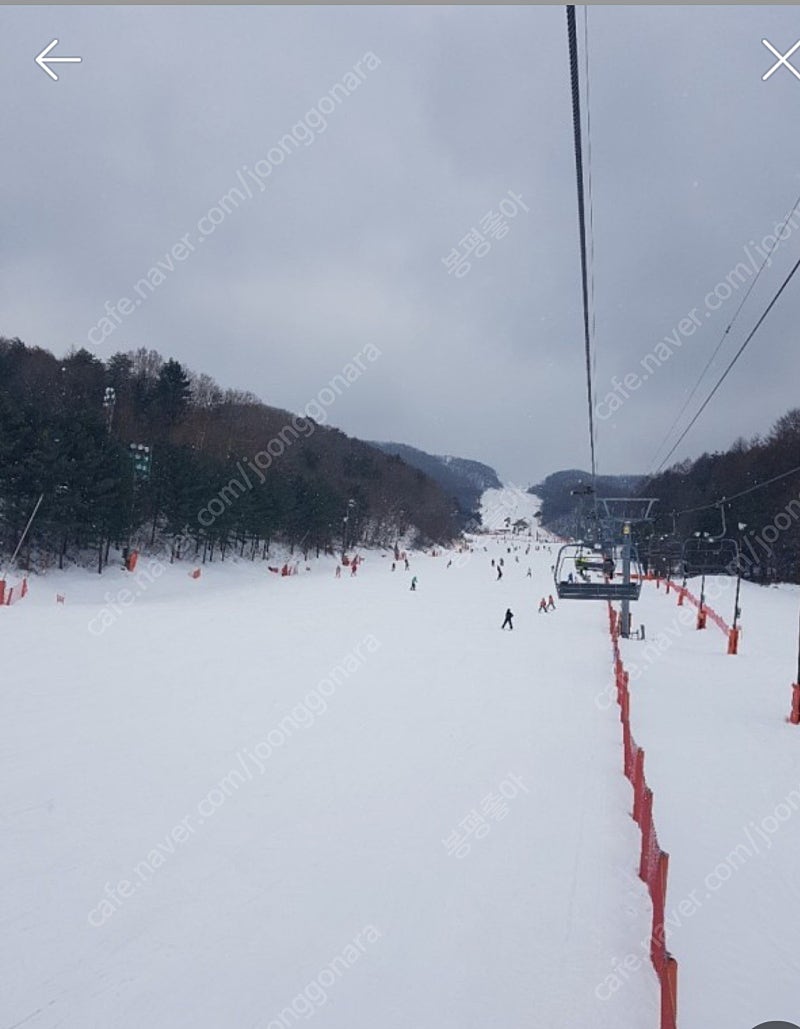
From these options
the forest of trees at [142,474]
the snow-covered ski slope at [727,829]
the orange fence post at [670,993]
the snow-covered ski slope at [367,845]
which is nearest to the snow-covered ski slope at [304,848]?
the snow-covered ski slope at [367,845]

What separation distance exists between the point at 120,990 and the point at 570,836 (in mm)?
5351

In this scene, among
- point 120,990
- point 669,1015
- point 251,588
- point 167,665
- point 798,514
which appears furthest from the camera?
point 798,514

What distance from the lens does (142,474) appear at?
36438 millimetres

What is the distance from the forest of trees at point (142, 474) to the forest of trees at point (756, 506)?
32.4 meters

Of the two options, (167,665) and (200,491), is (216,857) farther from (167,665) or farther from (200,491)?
(200,491)

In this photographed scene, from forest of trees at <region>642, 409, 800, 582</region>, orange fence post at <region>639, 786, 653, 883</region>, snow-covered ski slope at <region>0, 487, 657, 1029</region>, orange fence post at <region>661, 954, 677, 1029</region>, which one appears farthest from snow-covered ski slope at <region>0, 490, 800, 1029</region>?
forest of trees at <region>642, 409, 800, 582</region>

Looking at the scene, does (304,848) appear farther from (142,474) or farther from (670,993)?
(142,474)

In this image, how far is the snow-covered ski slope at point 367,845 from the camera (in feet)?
17.5

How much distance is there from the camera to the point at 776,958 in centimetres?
598

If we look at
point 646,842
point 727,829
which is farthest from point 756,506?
point 646,842

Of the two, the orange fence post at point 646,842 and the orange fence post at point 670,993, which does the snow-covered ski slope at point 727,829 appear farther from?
the orange fence post at point 670,993

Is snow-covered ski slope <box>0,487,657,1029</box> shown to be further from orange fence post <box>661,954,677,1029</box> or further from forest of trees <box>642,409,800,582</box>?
forest of trees <box>642,409,800,582</box>

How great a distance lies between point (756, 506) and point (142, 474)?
61354 mm

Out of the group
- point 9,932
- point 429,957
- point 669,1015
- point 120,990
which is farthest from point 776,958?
point 9,932
